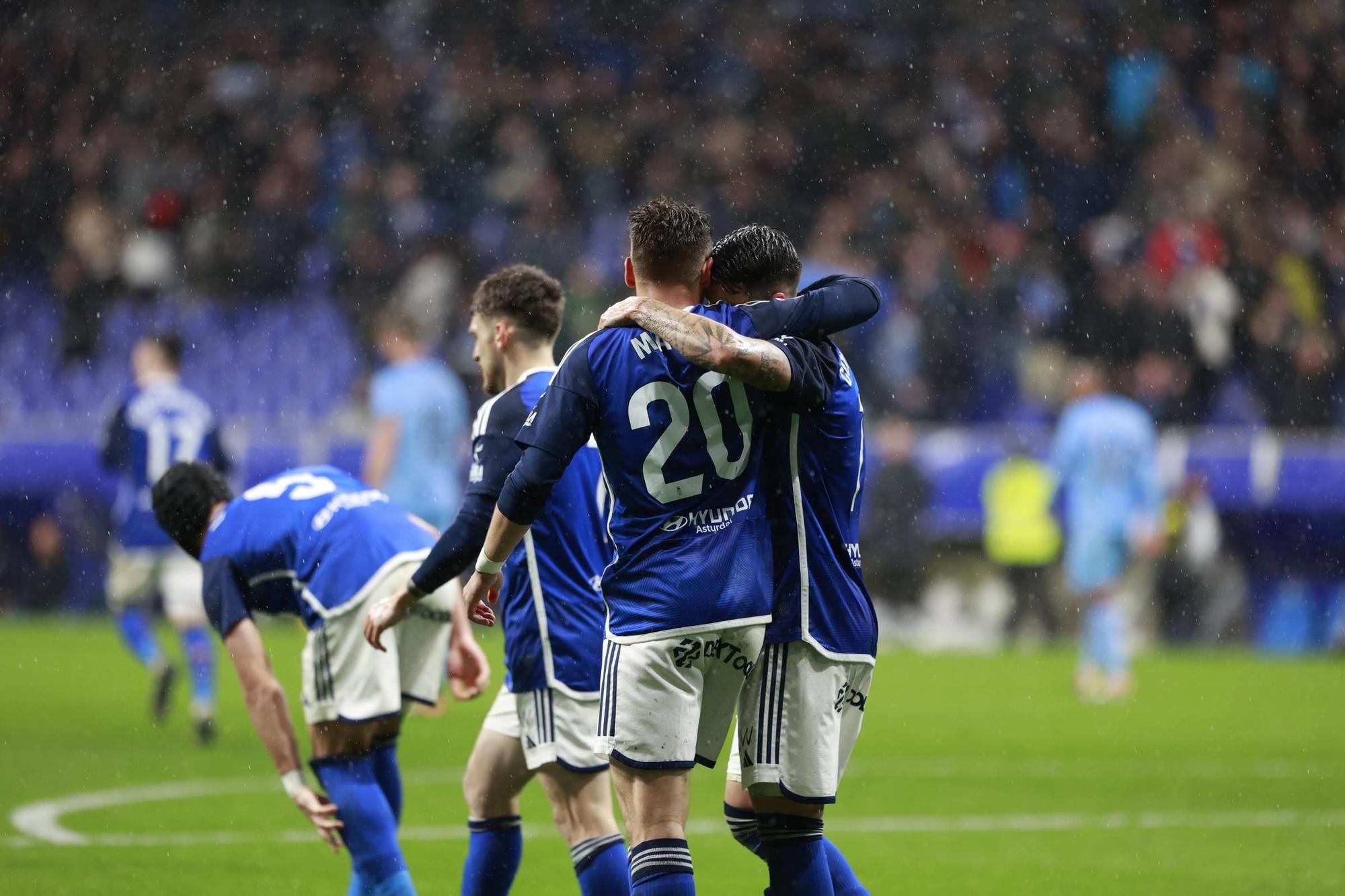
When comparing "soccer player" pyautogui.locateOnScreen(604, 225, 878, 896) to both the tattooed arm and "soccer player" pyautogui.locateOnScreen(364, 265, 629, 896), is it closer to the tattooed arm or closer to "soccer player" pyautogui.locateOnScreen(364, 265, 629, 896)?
the tattooed arm

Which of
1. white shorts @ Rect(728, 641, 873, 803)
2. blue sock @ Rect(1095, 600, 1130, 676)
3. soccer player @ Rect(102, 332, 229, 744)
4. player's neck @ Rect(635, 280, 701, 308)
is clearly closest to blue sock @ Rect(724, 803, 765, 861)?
white shorts @ Rect(728, 641, 873, 803)

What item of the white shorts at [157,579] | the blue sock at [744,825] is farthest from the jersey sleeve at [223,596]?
the white shorts at [157,579]

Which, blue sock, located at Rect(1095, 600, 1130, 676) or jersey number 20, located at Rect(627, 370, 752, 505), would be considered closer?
jersey number 20, located at Rect(627, 370, 752, 505)

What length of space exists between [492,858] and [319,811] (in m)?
0.57

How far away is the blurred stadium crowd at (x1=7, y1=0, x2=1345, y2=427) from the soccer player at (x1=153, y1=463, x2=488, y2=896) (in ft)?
41.7

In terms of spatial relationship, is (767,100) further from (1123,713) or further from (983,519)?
(1123,713)

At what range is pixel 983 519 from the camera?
54.8ft

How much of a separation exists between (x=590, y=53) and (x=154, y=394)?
43.7 feet

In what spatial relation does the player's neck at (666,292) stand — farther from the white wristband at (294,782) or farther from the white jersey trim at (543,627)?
the white wristband at (294,782)

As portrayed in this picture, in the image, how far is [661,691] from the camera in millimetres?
4051

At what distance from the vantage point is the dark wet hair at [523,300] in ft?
16.9

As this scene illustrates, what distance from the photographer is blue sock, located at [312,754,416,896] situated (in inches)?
199

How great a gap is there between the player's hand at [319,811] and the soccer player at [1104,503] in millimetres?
9546

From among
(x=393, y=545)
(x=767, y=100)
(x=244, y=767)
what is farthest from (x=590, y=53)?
(x=393, y=545)
